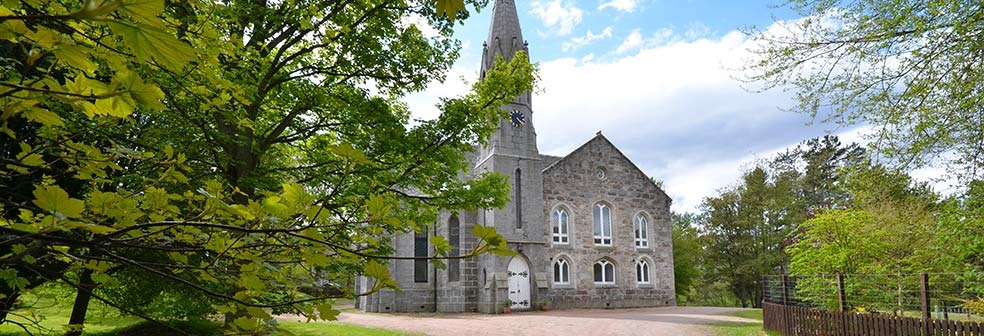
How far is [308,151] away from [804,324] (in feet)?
35.5

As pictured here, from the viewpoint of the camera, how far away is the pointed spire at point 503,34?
25.9 metres

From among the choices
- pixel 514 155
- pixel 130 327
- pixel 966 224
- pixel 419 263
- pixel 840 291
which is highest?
pixel 514 155

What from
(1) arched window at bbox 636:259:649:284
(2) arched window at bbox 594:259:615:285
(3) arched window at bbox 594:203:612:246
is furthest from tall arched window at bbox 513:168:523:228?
(1) arched window at bbox 636:259:649:284

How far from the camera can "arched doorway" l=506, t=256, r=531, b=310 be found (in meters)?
23.8

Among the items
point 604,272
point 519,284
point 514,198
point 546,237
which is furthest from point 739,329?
point 514,198

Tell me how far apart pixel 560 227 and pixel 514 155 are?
433 centimetres

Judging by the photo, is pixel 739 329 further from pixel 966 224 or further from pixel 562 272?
pixel 562 272

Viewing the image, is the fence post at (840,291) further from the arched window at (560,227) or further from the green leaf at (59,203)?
the arched window at (560,227)

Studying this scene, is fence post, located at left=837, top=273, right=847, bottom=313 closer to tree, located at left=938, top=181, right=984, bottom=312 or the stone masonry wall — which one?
tree, located at left=938, top=181, right=984, bottom=312

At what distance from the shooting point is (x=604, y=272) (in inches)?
1049

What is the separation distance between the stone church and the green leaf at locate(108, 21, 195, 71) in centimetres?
2149

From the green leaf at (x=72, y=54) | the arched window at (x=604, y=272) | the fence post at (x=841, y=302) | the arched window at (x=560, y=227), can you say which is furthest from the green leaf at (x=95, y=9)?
the arched window at (x=604, y=272)

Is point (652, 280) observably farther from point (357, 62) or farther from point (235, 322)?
point (235, 322)

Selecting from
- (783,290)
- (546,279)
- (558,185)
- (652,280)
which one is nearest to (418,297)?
(546,279)
